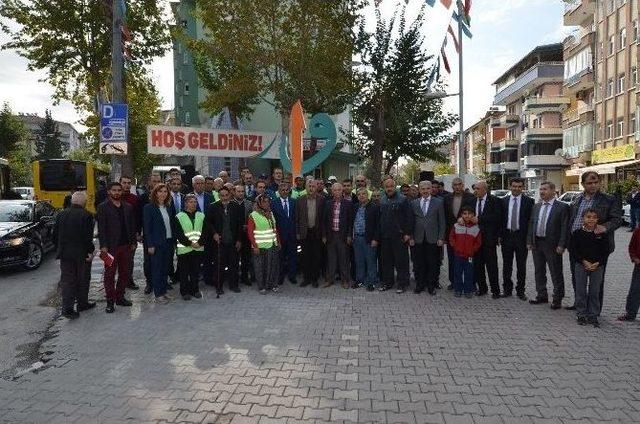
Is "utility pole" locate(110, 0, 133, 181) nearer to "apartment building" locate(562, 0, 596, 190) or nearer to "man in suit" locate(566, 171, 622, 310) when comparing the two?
"man in suit" locate(566, 171, 622, 310)

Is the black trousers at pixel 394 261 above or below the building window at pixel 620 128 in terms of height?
below

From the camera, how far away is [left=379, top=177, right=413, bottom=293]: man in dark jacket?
9.07 metres

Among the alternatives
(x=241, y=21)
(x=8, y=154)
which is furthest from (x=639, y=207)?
(x=8, y=154)

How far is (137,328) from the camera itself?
6738 millimetres

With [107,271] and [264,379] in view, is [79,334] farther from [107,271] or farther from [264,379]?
[264,379]

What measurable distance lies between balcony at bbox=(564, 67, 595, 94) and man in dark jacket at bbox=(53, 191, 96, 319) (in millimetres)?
43585

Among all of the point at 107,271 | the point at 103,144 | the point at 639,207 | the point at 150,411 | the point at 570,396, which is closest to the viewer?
the point at 150,411

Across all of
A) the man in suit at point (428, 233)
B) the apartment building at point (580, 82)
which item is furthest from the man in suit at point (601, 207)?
the apartment building at point (580, 82)

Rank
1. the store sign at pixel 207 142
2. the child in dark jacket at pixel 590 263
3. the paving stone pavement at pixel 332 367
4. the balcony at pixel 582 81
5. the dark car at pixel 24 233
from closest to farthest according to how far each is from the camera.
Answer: the paving stone pavement at pixel 332 367 < the child in dark jacket at pixel 590 263 < the dark car at pixel 24 233 < the store sign at pixel 207 142 < the balcony at pixel 582 81

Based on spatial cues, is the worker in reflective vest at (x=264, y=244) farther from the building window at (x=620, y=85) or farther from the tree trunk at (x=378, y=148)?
the building window at (x=620, y=85)

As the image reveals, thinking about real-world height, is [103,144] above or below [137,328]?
above

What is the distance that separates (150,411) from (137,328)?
8.78 feet

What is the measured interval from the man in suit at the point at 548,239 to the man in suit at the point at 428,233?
150 centimetres

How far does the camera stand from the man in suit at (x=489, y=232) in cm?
857
